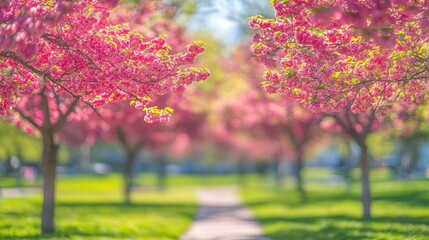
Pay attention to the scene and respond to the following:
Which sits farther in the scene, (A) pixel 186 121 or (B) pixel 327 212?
(A) pixel 186 121

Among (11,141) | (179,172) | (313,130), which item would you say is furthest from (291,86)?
(179,172)

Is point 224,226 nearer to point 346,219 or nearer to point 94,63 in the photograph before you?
point 346,219

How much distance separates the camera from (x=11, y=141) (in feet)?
132

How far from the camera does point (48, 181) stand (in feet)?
61.1

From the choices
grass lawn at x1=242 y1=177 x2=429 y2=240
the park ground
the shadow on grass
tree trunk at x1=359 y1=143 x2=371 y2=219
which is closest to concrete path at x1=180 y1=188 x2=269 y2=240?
the park ground

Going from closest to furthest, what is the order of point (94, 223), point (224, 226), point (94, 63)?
point (94, 63), point (94, 223), point (224, 226)

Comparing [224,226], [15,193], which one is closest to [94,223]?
[224,226]

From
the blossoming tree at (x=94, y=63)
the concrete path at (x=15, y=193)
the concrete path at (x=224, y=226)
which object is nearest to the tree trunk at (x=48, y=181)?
the concrete path at (x=224, y=226)

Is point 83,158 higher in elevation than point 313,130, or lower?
higher

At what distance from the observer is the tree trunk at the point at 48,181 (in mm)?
18250

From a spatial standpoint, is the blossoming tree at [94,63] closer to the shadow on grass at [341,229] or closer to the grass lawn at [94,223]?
the grass lawn at [94,223]

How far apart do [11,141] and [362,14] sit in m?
31.8

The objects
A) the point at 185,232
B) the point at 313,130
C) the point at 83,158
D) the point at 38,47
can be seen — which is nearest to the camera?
the point at 38,47

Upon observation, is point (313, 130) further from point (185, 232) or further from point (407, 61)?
point (407, 61)
